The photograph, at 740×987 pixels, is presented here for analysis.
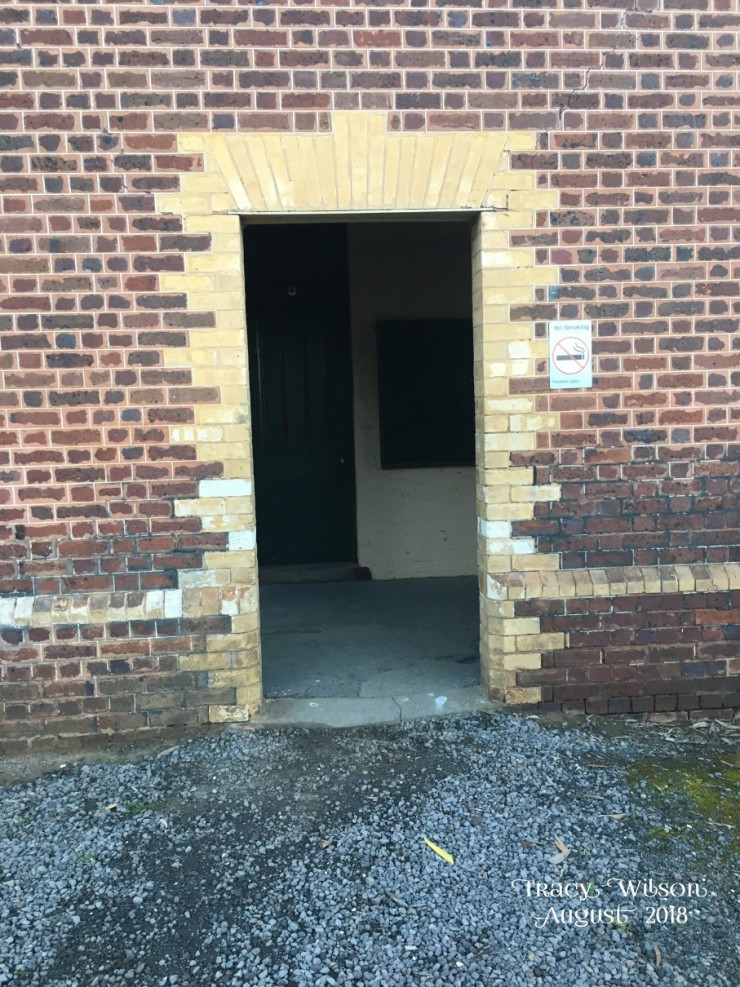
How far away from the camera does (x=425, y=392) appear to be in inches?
288

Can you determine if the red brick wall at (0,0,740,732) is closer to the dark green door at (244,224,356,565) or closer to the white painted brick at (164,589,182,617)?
the white painted brick at (164,589,182,617)

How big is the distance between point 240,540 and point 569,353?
6.55 ft

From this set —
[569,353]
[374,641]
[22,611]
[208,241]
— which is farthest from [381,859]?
[208,241]

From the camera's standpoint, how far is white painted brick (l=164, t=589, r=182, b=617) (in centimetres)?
396

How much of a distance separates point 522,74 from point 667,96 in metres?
0.78

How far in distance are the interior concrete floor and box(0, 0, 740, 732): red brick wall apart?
3.44 ft

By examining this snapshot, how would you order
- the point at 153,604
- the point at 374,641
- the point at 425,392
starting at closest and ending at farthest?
the point at 153,604 → the point at 374,641 → the point at 425,392

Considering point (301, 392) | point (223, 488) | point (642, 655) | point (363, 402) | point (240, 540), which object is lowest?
point (642, 655)

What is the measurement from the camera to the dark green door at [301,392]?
23.8 ft

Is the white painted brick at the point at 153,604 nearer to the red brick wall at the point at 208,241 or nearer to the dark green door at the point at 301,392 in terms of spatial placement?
the red brick wall at the point at 208,241

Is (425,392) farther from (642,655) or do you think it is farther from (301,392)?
(642,655)

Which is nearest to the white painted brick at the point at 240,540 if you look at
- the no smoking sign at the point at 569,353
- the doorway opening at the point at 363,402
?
the no smoking sign at the point at 569,353

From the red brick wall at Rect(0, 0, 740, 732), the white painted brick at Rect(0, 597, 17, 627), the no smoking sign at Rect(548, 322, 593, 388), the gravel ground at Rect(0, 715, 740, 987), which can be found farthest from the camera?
the no smoking sign at Rect(548, 322, 593, 388)

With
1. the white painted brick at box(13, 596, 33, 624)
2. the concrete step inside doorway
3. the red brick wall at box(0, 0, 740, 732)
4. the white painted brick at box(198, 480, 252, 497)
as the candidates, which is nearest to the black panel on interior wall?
the concrete step inside doorway
